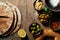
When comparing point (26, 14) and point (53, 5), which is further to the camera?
point (26, 14)

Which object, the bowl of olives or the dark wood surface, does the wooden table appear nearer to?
the dark wood surface

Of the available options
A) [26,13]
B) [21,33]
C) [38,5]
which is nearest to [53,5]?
[38,5]

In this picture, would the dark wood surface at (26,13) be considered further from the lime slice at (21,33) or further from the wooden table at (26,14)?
the lime slice at (21,33)

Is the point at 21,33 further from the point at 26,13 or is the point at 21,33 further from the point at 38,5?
the point at 38,5

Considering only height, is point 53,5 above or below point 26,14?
above

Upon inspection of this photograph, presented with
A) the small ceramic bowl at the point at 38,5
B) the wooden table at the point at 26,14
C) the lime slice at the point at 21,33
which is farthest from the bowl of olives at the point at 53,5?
the lime slice at the point at 21,33

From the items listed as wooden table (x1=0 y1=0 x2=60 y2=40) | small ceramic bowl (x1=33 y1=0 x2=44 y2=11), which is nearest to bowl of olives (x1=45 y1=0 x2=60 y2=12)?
small ceramic bowl (x1=33 y1=0 x2=44 y2=11)

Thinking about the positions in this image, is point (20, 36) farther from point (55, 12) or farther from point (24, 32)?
point (55, 12)

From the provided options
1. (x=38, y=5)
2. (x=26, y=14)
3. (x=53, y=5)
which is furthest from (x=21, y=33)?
(x=53, y=5)

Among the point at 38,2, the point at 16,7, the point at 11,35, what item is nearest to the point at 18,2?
the point at 16,7

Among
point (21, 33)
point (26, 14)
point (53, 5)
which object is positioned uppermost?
point (53, 5)

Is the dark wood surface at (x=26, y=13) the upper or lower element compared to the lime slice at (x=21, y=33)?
upper

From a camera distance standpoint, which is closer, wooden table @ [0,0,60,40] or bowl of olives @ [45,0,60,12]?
bowl of olives @ [45,0,60,12]
